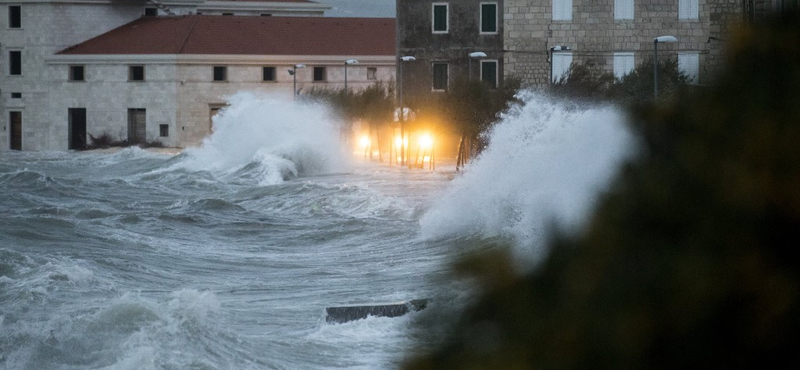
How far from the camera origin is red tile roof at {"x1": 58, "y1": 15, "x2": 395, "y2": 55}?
2650 inches

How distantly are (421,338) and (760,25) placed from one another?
100cm

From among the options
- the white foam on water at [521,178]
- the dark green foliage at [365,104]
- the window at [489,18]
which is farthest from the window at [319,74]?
the white foam on water at [521,178]

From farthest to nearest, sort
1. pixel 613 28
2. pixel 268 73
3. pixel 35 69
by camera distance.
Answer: pixel 35 69 < pixel 268 73 < pixel 613 28

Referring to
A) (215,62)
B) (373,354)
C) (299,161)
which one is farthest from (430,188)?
(215,62)

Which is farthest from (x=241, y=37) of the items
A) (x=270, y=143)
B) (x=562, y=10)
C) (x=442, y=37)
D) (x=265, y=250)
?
(x=265, y=250)

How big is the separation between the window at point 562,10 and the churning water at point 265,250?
7.22 metres

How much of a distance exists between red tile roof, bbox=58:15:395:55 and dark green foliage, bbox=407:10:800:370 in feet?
212

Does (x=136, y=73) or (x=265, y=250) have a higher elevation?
(x=136, y=73)

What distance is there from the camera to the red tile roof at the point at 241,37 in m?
67.3

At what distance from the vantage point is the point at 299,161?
4812 centimetres

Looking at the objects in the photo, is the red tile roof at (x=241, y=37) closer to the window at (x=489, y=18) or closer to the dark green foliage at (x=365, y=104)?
the dark green foliage at (x=365, y=104)

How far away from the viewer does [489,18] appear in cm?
4803

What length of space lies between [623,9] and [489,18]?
5457 mm

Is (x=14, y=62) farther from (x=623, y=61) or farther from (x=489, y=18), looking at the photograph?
(x=623, y=61)
